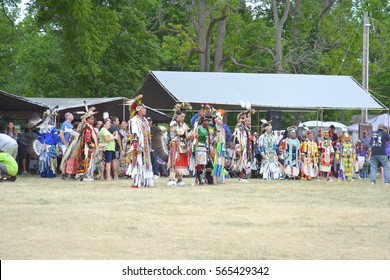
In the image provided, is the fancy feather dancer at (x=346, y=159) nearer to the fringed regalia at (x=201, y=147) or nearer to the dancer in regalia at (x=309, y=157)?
the dancer in regalia at (x=309, y=157)

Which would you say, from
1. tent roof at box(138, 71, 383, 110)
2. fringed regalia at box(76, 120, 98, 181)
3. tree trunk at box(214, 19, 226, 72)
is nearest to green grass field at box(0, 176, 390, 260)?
fringed regalia at box(76, 120, 98, 181)

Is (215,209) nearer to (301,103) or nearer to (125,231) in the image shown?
(125,231)

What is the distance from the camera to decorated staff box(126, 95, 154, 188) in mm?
18438

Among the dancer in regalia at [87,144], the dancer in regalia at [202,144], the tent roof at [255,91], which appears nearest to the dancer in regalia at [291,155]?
the tent roof at [255,91]

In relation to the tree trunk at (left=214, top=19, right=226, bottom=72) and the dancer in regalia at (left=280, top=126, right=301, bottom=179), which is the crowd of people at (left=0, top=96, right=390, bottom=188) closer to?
the dancer in regalia at (left=280, top=126, right=301, bottom=179)

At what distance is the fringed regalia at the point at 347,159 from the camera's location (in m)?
24.1

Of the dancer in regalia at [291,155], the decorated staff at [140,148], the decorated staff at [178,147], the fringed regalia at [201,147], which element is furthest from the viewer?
the dancer in regalia at [291,155]

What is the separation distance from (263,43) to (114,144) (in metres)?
26.0

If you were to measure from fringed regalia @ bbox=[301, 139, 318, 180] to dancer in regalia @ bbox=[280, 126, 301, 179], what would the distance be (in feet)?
0.63

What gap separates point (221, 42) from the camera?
4269 centimetres

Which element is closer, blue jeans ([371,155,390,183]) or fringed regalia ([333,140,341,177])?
blue jeans ([371,155,390,183])

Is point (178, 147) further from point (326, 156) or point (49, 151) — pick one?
point (326, 156)

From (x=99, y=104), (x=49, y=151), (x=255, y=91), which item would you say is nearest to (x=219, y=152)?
(x=49, y=151)

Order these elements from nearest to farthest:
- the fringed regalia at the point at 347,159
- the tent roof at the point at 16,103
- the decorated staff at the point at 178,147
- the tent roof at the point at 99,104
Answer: the decorated staff at the point at 178,147 < the fringed regalia at the point at 347,159 < the tent roof at the point at 16,103 < the tent roof at the point at 99,104
